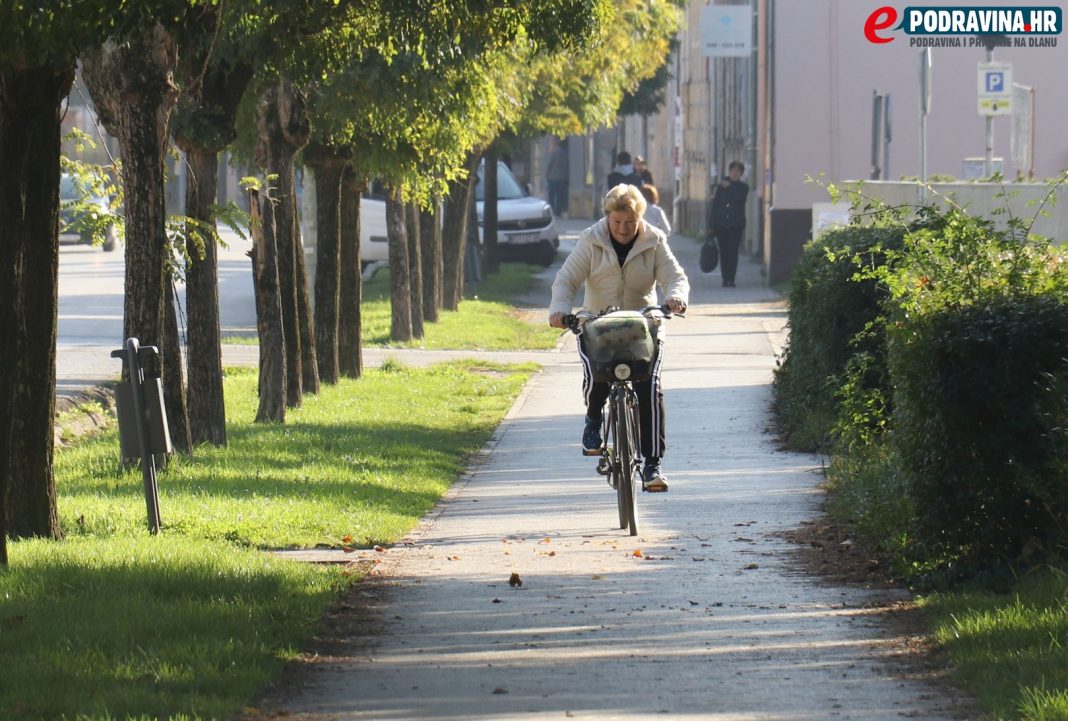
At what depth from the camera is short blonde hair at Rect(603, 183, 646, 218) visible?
9.98m

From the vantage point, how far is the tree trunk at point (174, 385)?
11.9 metres

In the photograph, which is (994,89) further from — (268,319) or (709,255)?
(709,255)

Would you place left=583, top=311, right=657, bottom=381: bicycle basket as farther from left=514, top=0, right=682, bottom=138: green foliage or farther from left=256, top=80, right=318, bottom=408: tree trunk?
left=514, top=0, right=682, bottom=138: green foliage

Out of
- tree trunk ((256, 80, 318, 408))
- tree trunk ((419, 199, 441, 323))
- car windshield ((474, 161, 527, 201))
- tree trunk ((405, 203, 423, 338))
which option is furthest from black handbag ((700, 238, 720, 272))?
→ tree trunk ((256, 80, 318, 408))

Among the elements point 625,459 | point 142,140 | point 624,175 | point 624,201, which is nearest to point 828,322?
point 624,201

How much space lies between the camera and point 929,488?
788 centimetres

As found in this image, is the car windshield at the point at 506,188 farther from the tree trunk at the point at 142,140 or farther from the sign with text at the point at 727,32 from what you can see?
the tree trunk at the point at 142,140

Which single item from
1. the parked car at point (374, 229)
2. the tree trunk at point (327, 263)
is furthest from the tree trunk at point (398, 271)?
the parked car at point (374, 229)

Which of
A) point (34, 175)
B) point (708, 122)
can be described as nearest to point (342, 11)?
point (34, 175)

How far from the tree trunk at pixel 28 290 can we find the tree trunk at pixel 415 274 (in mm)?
14182

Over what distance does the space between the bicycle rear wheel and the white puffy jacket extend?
603 mm

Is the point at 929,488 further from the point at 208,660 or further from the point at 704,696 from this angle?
the point at 208,660

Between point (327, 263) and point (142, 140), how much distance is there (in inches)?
282

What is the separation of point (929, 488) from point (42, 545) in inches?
155
